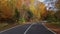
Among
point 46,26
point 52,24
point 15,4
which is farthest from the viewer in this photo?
point 15,4

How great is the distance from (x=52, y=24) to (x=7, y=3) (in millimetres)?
1857

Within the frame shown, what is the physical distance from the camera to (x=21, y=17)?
24.6 ft

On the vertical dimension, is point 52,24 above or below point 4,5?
below

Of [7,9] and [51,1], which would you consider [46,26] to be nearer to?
[51,1]

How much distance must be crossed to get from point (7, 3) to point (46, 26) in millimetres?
1600

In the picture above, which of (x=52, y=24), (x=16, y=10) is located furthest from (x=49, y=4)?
(x=16, y=10)

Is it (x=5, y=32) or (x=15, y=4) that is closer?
(x=5, y=32)

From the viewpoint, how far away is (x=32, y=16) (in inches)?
299

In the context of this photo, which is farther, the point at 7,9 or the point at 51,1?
the point at 7,9

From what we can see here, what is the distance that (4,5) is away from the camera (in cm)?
755

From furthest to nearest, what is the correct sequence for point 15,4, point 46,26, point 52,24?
point 15,4, point 46,26, point 52,24

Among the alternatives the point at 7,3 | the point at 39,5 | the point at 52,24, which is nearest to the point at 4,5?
the point at 7,3

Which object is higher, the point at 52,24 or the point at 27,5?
the point at 27,5

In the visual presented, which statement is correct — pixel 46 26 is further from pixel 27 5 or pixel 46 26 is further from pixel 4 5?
pixel 4 5
